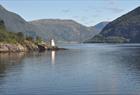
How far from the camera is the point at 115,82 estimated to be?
67.0 m

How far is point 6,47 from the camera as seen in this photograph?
200m

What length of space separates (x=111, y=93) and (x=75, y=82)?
1210 centimetres

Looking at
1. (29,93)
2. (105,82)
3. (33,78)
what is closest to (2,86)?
(29,93)

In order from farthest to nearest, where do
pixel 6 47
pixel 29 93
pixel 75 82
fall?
pixel 6 47
pixel 75 82
pixel 29 93

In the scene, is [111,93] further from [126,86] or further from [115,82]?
[115,82]

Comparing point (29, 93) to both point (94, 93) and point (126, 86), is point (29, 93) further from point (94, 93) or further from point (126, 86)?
point (126, 86)

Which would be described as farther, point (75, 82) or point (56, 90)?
point (75, 82)

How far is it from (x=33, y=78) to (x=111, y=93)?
21863 mm

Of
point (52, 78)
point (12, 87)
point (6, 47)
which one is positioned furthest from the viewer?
point (6, 47)

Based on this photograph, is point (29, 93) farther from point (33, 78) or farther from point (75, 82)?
point (33, 78)

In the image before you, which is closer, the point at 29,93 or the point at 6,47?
the point at 29,93

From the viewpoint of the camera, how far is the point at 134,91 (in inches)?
2229

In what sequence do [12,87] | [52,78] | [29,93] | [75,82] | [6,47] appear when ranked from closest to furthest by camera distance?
[29,93]
[12,87]
[75,82]
[52,78]
[6,47]

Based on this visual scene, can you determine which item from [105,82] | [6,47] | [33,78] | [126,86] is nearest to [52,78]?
[33,78]
